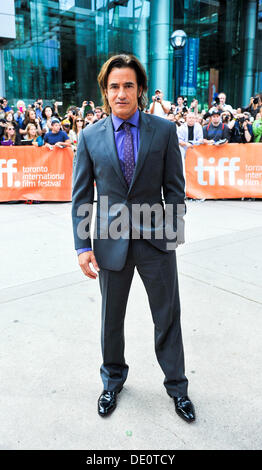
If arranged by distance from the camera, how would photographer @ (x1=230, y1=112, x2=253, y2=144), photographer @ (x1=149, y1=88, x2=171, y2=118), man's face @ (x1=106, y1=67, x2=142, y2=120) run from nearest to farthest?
man's face @ (x1=106, y1=67, x2=142, y2=120)
photographer @ (x1=230, y1=112, x2=253, y2=144)
photographer @ (x1=149, y1=88, x2=171, y2=118)

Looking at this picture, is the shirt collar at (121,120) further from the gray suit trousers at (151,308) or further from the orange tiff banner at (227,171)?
the orange tiff banner at (227,171)

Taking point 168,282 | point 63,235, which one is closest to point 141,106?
point 168,282

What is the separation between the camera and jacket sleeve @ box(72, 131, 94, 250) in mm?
2195

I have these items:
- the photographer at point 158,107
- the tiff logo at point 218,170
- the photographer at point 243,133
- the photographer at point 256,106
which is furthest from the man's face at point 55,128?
the photographer at point 256,106

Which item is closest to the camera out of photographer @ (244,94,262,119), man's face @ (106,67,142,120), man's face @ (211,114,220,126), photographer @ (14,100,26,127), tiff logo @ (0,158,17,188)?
man's face @ (106,67,142,120)

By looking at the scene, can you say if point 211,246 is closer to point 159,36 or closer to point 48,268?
point 48,268

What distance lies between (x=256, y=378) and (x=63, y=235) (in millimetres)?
4055

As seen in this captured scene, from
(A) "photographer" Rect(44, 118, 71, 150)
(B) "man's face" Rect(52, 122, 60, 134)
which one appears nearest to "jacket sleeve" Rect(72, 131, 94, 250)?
(A) "photographer" Rect(44, 118, 71, 150)

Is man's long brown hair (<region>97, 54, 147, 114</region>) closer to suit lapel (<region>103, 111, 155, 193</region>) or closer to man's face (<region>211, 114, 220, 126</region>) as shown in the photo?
suit lapel (<region>103, 111, 155, 193</region>)

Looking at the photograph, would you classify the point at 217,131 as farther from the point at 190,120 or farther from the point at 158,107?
the point at 158,107

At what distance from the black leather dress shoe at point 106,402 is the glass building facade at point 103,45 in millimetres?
20324

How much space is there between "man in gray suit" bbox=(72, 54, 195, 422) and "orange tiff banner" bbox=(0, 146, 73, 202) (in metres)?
6.93

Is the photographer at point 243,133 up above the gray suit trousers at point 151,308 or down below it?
above

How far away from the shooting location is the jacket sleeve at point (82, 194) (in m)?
2.20
